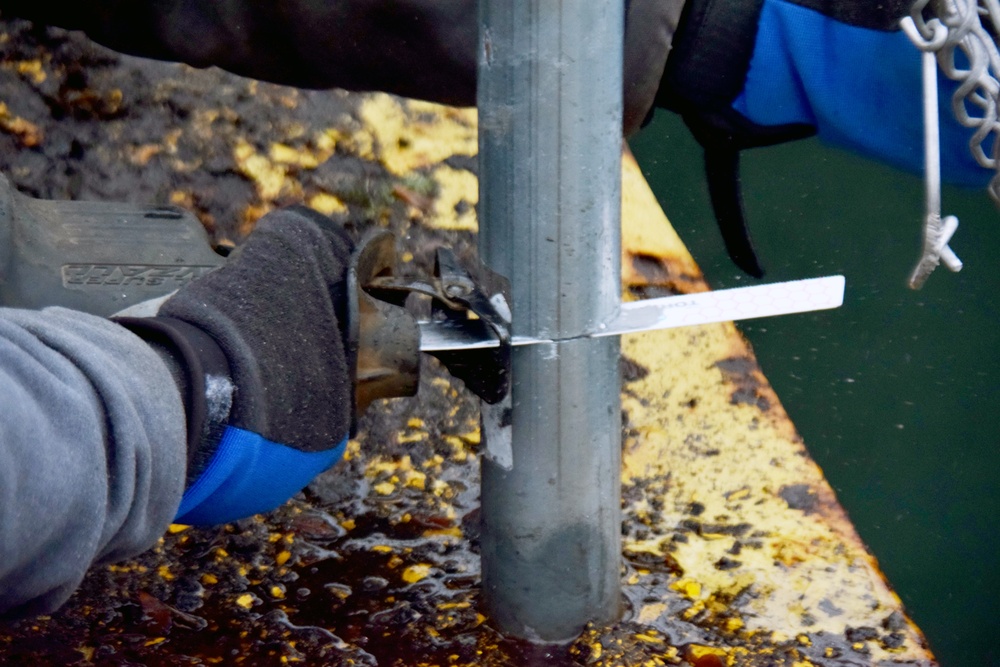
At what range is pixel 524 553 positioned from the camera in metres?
0.90

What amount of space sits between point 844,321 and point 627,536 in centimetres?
54

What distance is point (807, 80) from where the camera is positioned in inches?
44.1

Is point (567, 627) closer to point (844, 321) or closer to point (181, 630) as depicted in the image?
point (181, 630)

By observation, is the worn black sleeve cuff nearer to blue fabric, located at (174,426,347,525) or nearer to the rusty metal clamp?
blue fabric, located at (174,426,347,525)

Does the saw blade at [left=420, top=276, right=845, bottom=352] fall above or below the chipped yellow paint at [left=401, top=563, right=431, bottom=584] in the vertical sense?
above

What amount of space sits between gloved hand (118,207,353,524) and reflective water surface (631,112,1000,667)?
2.49 ft

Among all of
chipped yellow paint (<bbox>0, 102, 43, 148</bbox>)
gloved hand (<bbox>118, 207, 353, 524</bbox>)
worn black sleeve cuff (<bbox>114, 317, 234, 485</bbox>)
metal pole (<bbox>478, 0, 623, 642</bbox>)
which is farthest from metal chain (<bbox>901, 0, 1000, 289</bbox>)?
chipped yellow paint (<bbox>0, 102, 43, 148</bbox>)

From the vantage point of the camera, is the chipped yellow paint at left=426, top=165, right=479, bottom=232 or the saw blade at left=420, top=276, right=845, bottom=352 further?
the chipped yellow paint at left=426, top=165, right=479, bottom=232

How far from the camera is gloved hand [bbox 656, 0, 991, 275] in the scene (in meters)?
1.08

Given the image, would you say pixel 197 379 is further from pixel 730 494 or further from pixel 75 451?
pixel 730 494

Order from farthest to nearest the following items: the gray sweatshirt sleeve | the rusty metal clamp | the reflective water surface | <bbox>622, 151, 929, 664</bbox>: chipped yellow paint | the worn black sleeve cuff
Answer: the reflective water surface
<bbox>622, 151, 929, 664</bbox>: chipped yellow paint
the rusty metal clamp
the worn black sleeve cuff
the gray sweatshirt sleeve

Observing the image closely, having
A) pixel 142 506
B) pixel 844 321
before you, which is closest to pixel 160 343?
pixel 142 506

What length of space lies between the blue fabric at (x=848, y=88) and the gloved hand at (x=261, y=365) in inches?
22.5

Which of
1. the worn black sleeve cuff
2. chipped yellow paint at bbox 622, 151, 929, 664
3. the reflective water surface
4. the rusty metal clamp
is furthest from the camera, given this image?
the reflective water surface
